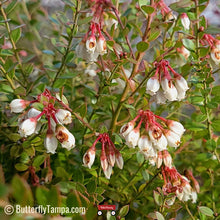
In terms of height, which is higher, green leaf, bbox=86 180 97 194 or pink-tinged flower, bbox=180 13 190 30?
pink-tinged flower, bbox=180 13 190 30

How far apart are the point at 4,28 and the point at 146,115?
42cm

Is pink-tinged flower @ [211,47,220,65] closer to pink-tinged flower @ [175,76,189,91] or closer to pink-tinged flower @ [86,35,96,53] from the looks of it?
pink-tinged flower @ [175,76,189,91]

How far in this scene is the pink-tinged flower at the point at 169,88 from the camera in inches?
24.0

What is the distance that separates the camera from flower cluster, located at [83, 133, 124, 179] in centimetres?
60

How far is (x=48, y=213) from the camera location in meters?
0.31

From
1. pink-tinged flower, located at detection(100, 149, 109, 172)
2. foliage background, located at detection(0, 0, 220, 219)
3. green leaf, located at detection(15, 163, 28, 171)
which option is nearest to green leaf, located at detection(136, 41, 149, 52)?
foliage background, located at detection(0, 0, 220, 219)

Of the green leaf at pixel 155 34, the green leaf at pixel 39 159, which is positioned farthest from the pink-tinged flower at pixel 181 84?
the green leaf at pixel 39 159

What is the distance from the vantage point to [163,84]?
612mm

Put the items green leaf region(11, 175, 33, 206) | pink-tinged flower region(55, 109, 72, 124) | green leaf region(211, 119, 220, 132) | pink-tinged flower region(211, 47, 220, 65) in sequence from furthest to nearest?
green leaf region(211, 119, 220, 132), pink-tinged flower region(211, 47, 220, 65), pink-tinged flower region(55, 109, 72, 124), green leaf region(11, 175, 33, 206)

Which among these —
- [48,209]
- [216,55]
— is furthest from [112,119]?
[48,209]

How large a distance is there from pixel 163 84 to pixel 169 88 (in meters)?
0.01

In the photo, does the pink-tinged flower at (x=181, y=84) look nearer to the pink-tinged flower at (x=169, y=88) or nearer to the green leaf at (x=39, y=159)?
the pink-tinged flower at (x=169, y=88)

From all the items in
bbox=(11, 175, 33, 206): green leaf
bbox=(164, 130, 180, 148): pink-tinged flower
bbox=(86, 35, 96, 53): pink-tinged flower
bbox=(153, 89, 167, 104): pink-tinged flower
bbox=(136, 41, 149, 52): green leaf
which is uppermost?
bbox=(11, 175, 33, 206): green leaf

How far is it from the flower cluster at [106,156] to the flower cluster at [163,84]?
13cm
